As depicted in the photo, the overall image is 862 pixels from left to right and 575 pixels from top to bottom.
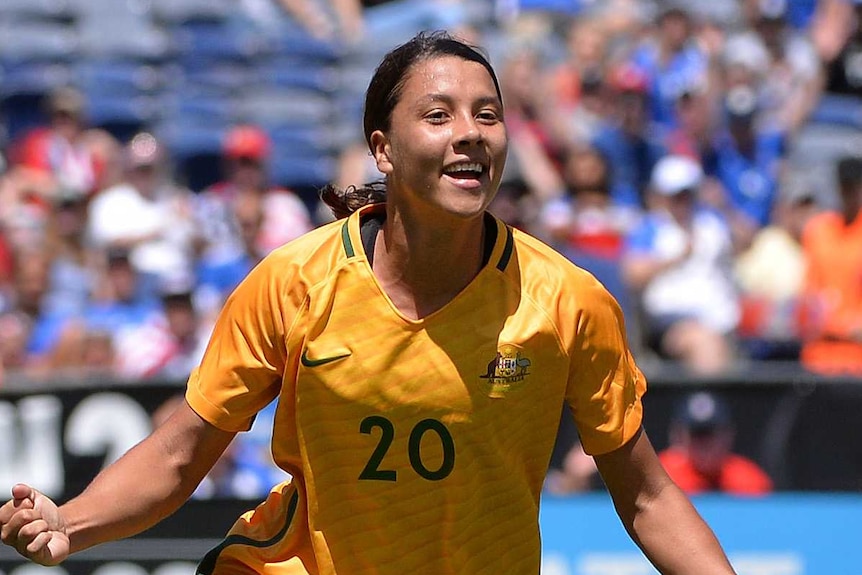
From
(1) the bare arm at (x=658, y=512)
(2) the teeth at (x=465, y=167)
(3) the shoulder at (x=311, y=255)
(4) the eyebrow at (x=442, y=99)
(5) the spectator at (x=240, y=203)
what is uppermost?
(5) the spectator at (x=240, y=203)

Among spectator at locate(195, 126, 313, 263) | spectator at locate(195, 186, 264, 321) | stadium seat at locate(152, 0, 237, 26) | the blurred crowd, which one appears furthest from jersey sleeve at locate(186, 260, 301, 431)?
stadium seat at locate(152, 0, 237, 26)

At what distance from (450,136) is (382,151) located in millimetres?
252

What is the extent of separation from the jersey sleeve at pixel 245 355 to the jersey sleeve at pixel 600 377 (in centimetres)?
65

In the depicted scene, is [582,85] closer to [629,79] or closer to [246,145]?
[629,79]

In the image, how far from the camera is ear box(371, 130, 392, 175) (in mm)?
3422

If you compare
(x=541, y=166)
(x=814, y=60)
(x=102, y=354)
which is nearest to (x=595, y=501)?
(x=102, y=354)

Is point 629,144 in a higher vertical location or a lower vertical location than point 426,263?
higher

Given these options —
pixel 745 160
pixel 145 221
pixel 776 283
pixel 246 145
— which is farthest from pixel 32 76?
pixel 776 283

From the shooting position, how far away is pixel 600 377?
3.48 metres

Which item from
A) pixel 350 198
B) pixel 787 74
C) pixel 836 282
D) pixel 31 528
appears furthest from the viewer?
pixel 787 74

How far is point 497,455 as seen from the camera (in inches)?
134

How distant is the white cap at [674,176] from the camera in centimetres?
941

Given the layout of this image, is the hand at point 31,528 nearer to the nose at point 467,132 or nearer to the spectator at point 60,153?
the nose at point 467,132

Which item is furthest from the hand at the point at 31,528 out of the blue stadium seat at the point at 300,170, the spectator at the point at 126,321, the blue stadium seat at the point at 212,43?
the blue stadium seat at the point at 212,43
